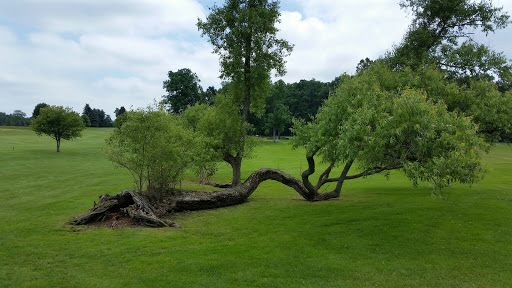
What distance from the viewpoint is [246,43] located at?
30.6m

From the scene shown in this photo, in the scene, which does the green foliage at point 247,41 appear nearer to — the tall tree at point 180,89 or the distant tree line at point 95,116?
the tall tree at point 180,89

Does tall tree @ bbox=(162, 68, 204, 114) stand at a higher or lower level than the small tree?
higher

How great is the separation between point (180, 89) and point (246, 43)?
219ft

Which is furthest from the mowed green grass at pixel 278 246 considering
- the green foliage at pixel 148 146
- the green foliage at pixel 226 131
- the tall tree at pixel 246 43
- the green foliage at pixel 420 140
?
the tall tree at pixel 246 43

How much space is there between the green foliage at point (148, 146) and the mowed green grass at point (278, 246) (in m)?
3.84

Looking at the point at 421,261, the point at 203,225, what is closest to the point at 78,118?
the point at 203,225

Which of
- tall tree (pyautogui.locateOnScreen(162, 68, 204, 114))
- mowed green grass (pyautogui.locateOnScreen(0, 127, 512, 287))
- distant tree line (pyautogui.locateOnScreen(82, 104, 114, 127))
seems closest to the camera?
mowed green grass (pyautogui.locateOnScreen(0, 127, 512, 287))

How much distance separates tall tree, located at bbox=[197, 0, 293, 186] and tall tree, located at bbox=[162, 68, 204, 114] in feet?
204

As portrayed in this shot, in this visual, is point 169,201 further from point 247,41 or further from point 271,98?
point 271,98

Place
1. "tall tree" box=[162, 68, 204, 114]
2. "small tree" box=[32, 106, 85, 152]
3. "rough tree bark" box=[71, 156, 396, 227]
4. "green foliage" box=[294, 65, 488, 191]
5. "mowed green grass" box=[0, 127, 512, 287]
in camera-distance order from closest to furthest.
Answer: "mowed green grass" box=[0, 127, 512, 287], "green foliage" box=[294, 65, 488, 191], "rough tree bark" box=[71, 156, 396, 227], "small tree" box=[32, 106, 85, 152], "tall tree" box=[162, 68, 204, 114]

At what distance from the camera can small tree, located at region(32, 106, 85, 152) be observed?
6237cm

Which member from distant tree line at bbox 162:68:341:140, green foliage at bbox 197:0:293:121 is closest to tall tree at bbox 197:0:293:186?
green foliage at bbox 197:0:293:121

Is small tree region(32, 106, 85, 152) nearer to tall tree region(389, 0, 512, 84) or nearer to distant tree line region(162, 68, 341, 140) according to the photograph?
distant tree line region(162, 68, 341, 140)

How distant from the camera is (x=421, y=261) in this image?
13.0 metres
